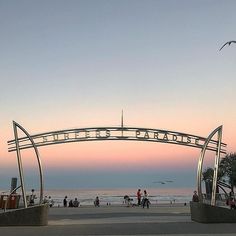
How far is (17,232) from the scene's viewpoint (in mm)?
16266

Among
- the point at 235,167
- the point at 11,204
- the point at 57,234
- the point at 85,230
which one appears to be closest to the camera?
the point at 57,234

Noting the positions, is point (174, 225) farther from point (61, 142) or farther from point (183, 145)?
point (61, 142)

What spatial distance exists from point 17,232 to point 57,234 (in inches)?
65.3

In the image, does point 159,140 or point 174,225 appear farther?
point 159,140

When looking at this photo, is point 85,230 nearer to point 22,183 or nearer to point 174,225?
point 174,225

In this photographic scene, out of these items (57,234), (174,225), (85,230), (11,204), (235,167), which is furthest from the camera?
(235,167)

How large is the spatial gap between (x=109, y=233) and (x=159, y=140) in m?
6.24

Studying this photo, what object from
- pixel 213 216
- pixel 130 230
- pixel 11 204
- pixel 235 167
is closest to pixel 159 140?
pixel 213 216

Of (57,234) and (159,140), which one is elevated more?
(159,140)

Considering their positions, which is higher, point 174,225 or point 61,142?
point 61,142

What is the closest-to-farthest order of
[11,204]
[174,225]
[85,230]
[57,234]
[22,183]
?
[57,234] < [85,230] < [174,225] < [22,183] < [11,204]

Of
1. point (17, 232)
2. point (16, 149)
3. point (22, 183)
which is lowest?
point (17, 232)

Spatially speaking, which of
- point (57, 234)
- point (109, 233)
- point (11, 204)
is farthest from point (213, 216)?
point (11, 204)

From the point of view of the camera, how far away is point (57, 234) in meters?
15.4
